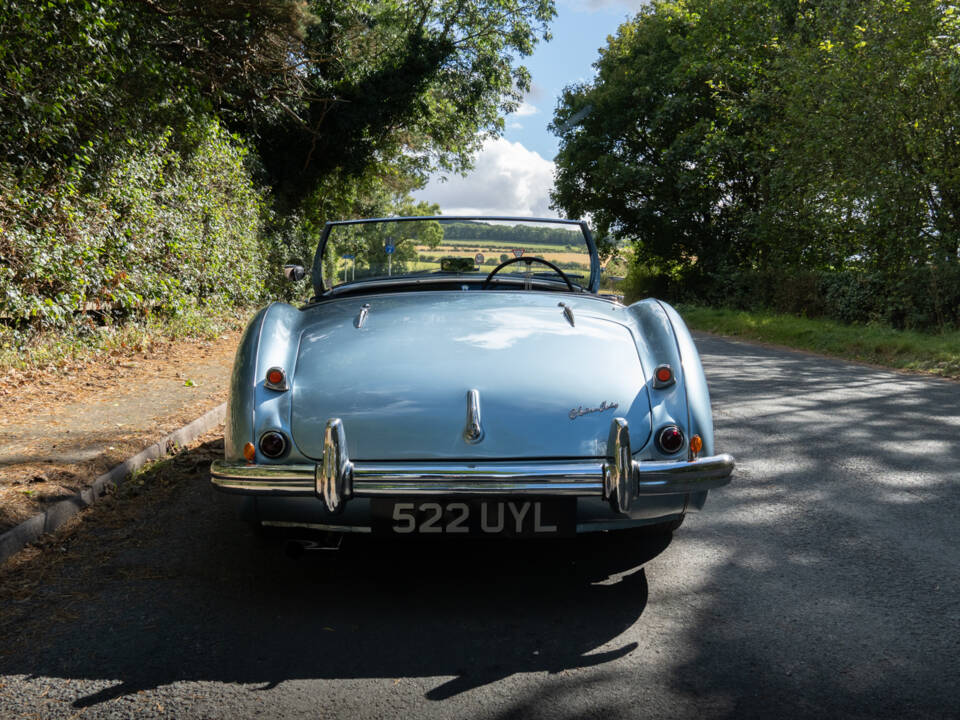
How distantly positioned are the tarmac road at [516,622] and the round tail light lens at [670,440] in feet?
1.87

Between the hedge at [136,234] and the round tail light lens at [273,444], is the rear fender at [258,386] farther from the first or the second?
the hedge at [136,234]

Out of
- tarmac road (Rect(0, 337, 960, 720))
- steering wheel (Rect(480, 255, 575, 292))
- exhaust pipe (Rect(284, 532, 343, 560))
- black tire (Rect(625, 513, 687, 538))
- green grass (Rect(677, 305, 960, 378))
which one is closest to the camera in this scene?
tarmac road (Rect(0, 337, 960, 720))

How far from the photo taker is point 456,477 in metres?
2.79

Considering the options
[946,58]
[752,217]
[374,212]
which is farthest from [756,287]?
[374,212]

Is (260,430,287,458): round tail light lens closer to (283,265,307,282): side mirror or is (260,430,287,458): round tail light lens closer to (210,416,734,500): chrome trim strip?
(210,416,734,500): chrome trim strip

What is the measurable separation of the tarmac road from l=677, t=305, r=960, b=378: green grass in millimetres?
7720

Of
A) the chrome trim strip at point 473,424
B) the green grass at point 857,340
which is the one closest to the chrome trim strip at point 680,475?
the chrome trim strip at point 473,424

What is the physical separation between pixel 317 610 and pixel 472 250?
238cm

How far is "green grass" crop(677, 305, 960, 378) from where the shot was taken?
37.3ft

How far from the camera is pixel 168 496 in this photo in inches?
178

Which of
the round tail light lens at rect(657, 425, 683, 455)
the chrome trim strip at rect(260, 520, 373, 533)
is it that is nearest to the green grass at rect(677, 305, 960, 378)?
the round tail light lens at rect(657, 425, 683, 455)

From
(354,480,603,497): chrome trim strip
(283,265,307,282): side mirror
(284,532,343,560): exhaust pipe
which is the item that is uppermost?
(283,265,307,282): side mirror

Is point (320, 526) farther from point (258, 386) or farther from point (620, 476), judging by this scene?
point (620, 476)

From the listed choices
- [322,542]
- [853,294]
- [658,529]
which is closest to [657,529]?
[658,529]
